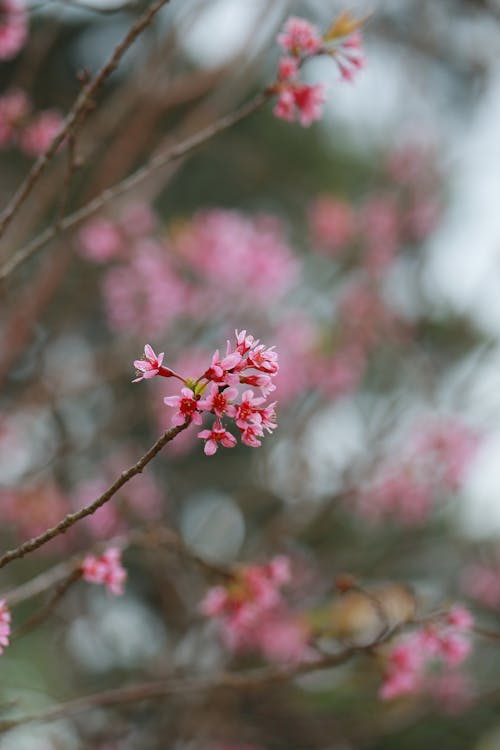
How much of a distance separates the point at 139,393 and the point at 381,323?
1.82 meters

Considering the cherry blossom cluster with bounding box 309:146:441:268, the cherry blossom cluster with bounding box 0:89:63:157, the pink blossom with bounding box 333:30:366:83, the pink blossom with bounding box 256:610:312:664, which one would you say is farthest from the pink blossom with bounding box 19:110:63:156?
the cherry blossom cluster with bounding box 309:146:441:268

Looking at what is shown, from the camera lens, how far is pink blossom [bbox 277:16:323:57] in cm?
178

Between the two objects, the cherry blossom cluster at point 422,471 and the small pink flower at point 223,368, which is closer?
the small pink flower at point 223,368

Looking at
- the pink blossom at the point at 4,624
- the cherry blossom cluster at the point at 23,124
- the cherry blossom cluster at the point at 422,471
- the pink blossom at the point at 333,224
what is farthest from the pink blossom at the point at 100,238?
the pink blossom at the point at 4,624

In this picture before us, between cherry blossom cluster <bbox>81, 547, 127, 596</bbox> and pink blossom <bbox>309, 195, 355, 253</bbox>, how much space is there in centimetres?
358

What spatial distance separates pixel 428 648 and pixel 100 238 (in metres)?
2.53

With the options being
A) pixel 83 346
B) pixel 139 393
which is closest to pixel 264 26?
pixel 139 393

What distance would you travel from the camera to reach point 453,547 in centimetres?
473

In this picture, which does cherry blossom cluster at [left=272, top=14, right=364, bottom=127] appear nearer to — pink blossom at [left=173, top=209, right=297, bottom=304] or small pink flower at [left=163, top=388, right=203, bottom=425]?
small pink flower at [left=163, top=388, right=203, bottom=425]

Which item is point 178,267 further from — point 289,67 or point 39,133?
point 289,67

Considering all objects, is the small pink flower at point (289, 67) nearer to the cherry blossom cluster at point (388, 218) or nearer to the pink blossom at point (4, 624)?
the pink blossom at point (4, 624)

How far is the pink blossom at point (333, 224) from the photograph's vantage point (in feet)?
16.2

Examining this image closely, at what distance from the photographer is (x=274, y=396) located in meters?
4.52

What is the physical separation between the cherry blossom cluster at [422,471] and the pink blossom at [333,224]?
4.47 ft
